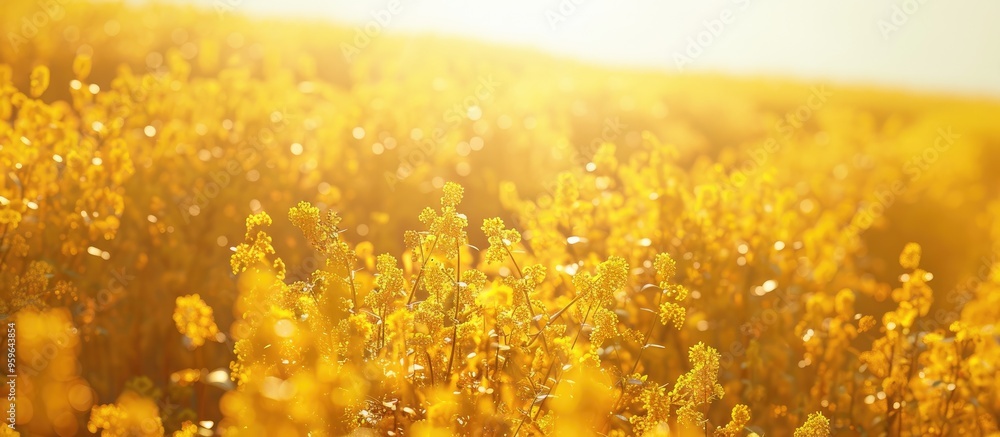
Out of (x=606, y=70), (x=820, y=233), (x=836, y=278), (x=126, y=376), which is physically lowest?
(x=126, y=376)

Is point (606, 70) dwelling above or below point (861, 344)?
above

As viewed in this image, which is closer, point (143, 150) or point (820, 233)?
point (820, 233)

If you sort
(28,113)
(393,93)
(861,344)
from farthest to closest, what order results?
(393,93) → (861,344) → (28,113)

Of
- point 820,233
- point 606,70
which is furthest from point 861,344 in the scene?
point 606,70

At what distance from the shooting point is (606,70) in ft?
53.9

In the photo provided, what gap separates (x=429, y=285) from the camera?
2.81m

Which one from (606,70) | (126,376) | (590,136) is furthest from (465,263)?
(606,70)

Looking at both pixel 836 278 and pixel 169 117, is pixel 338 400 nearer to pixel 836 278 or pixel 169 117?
pixel 836 278

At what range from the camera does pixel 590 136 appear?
453 inches

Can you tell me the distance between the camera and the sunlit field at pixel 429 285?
2.80 meters

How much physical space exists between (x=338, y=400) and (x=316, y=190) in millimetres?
4848

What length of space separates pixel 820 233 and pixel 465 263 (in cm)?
267

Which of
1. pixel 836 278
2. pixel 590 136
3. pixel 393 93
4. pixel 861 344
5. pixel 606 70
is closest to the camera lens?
pixel 836 278

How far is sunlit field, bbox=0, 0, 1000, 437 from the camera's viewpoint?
2805mm
